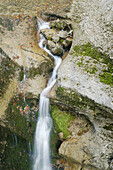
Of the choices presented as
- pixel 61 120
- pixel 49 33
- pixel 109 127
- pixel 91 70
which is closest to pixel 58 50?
pixel 49 33

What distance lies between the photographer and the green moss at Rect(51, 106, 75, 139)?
5516 mm

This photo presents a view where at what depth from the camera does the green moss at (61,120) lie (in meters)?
5.52

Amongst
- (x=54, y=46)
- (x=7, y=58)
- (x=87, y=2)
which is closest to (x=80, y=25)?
(x=54, y=46)

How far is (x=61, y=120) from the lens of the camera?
218 inches

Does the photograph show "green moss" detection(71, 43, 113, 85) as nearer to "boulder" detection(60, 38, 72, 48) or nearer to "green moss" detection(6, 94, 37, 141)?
"boulder" detection(60, 38, 72, 48)

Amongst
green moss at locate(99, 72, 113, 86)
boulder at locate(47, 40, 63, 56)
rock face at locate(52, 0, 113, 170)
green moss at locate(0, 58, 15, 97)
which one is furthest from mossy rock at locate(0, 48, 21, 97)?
green moss at locate(99, 72, 113, 86)

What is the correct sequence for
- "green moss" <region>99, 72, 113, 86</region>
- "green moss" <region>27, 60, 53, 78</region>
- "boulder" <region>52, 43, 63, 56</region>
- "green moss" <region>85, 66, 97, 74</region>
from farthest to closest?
"boulder" <region>52, 43, 63, 56</region> < "green moss" <region>27, 60, 53, 78</region> < "green moss" <region>85, 66, 97, 74</region> < "green moss" <region>99, 72, 113, 86</region>

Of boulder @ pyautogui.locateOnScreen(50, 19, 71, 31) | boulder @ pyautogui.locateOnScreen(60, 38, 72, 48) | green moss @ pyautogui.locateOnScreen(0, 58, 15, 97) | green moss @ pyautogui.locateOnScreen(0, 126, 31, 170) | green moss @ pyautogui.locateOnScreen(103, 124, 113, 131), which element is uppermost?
boulder @ pyautogui.locateOnScreen(50, 19, 71, 31)

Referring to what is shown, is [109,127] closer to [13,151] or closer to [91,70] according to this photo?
[91,70]

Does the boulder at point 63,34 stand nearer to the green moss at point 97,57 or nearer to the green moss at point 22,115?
the green moss at point 97,57

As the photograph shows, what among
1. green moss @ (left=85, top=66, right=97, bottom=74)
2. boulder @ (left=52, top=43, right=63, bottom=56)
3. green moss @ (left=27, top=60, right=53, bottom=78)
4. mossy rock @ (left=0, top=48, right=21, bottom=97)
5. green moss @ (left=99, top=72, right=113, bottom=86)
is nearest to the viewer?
green moss @ (left=99, top=72, right=113, bottom=86)

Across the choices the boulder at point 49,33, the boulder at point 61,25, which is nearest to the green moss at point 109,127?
the boulder at point 49,33

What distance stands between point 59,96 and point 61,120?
1169mm

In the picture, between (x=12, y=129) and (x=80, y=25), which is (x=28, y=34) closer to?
(x=80, y=25)
